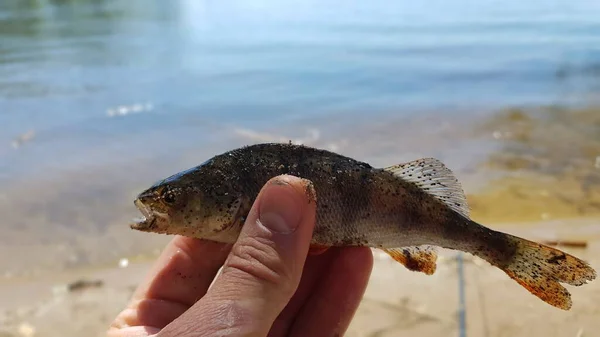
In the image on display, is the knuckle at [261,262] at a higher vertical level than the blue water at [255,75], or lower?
higher

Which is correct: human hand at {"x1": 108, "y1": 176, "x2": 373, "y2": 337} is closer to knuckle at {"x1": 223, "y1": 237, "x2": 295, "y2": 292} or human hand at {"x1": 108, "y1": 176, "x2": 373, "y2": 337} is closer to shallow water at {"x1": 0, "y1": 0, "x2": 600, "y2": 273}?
knuckle at {"x1": 223, "y1": 237, "x2": 295, "y2": 292}

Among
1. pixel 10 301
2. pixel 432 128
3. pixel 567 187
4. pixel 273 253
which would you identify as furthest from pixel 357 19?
pixel 273 253

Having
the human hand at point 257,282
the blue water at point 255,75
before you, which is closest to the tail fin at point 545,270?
the human hand at point 257,282

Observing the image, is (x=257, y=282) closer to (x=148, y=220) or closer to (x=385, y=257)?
(x=148, y=220)

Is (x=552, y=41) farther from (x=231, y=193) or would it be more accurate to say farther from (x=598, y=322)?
(x=231, y=193)

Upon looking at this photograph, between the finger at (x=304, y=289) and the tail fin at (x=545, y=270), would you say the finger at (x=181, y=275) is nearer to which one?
the finger at (x=304, y=289)

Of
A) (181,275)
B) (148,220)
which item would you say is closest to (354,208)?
(148,220)
